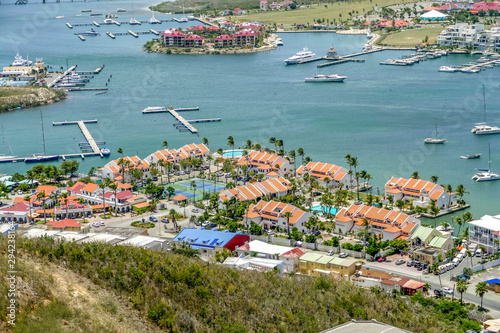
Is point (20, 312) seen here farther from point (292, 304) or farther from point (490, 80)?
point (490, 80)

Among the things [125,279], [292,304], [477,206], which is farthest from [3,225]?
[477,206]

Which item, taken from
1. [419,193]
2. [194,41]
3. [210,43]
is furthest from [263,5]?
[419,193]

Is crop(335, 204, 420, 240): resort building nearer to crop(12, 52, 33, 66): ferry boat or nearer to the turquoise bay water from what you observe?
the turquoise bay water

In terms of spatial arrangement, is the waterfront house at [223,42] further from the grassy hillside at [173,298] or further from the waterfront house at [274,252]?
the grassy hillside at [173,298]

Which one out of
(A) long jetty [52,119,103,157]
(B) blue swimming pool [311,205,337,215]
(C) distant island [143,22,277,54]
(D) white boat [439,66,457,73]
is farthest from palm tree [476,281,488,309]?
(C) distant island [143,22,277,54]

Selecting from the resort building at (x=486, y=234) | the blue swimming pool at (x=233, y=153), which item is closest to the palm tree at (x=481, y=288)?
the resort building at (x=486, y=234)
